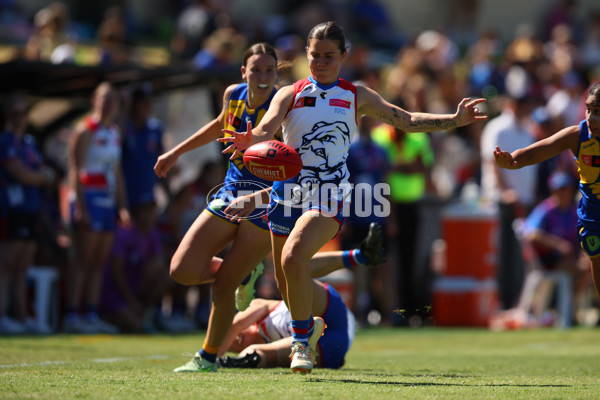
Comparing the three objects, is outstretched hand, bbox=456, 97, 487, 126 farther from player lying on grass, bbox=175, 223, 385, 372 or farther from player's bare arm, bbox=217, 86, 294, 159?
player lying on grass, bbox=175, 223, 385, 372

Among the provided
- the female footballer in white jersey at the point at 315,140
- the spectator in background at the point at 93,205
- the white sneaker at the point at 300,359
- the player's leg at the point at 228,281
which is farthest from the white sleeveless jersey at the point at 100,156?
the white sneaker at the point at 300,359

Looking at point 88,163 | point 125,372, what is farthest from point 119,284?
point 125,372

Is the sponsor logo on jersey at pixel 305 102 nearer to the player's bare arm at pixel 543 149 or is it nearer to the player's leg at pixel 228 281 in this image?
the player's leg at pixel 228 281

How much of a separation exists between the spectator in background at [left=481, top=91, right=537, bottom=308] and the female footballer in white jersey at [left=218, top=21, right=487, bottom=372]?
7.46 metres

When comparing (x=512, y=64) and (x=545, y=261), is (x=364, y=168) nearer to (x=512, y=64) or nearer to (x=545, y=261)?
(x=545, y=261)

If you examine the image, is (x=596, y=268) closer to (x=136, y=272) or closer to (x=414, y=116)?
(x=414, y=116)

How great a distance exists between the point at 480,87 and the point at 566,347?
7.60m

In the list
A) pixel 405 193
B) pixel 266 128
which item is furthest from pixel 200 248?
pixel 405 193

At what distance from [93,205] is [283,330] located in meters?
4.03

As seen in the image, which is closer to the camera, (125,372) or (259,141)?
(259,141)

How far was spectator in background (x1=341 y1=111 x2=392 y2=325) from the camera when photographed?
41.3ft

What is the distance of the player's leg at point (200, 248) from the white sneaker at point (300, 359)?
919mm

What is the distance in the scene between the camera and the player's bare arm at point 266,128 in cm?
602

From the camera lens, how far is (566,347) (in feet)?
34.1
